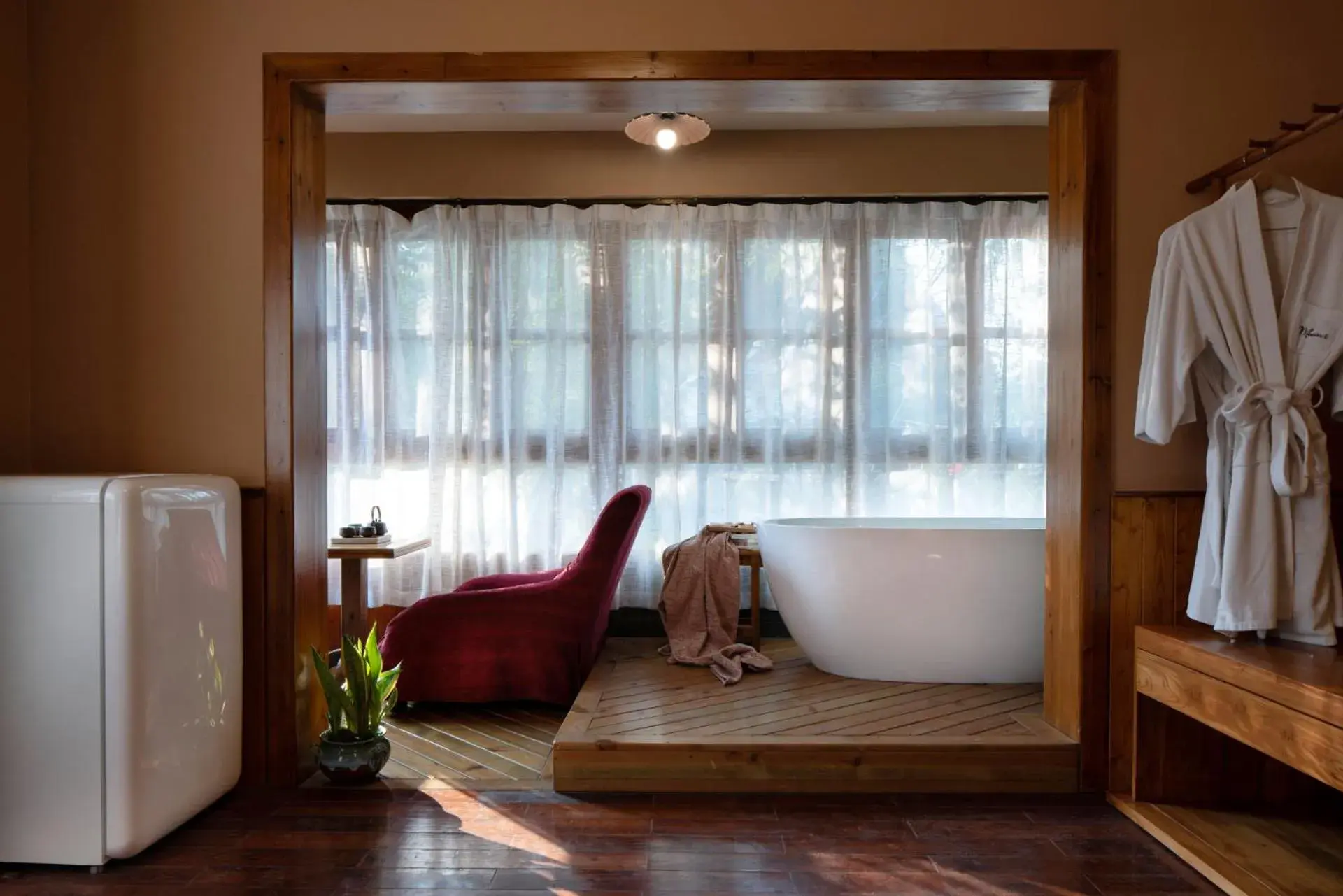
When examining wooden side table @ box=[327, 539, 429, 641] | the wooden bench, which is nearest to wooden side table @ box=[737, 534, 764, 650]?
wooden side table @ box=[327, 539, 429, 641]

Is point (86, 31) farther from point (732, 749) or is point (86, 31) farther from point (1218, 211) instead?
point (1218, 211)

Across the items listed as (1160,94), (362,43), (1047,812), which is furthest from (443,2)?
(1047,812)

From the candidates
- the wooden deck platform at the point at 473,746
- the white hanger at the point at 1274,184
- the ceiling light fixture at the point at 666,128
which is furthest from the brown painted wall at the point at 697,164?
the wooden deck platform at the point at 473,746

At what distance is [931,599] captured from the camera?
10.2 ft

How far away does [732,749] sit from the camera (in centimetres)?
246

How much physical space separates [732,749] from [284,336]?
1693mm

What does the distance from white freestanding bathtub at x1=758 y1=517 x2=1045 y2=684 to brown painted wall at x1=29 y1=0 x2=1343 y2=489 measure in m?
0.73

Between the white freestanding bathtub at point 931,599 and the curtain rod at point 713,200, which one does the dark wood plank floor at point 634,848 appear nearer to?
the white freestanding bathtub at point 931,599

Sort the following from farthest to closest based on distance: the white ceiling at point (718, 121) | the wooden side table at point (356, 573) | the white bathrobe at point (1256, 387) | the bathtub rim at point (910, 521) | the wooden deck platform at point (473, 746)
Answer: the white ceiling at point (718, 121) < the bathtub rim at point (910, 521) < the wooden side table at point (356, 573) < the wooden deck platform at point (473, 746) < the white bathrobe at point (1256, 387)

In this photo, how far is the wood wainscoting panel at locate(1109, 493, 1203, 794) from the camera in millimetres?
2428

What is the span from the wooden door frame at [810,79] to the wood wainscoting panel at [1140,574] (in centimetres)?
3

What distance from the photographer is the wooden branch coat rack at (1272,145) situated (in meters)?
2.02

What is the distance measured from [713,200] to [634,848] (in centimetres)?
317

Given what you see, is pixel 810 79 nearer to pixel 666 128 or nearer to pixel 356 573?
pixel 666 128
